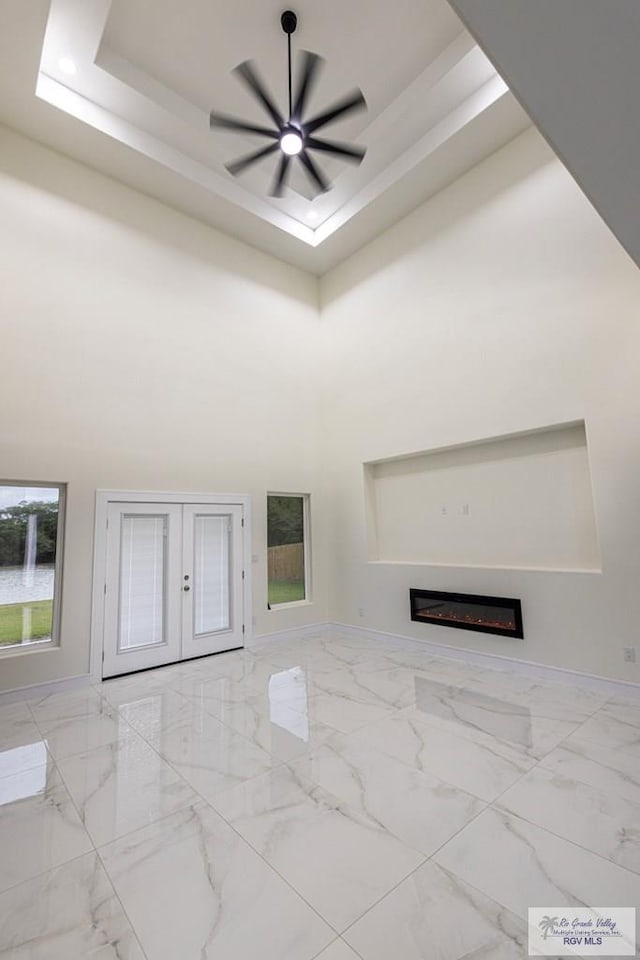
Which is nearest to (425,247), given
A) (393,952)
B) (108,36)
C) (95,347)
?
(108,36)

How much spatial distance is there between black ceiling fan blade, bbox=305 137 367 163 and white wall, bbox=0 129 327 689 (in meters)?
2.55

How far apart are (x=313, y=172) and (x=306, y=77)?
82cm

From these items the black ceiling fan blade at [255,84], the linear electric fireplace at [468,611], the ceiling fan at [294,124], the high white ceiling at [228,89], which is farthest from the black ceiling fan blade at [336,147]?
the linear electric fireplace at [468,611]

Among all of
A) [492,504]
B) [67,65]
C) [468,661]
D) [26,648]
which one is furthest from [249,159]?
[468,661]

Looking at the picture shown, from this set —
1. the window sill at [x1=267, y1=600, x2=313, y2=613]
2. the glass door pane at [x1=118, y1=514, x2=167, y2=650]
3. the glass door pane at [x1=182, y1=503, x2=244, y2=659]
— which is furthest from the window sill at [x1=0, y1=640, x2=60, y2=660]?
the window sill at [x1=267, y1=600, x2=313, y2=613]

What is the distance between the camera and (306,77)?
368 cm

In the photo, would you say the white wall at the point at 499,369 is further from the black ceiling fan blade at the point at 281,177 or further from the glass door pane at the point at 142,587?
the glass door pane at the point at 142,587

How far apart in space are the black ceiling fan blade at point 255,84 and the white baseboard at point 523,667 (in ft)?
19.8

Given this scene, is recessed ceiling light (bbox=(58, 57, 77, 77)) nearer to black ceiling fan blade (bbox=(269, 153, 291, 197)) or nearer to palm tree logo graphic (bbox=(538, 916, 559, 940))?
black ceiling fan blade (bbox=(269, 153, 291, 197))

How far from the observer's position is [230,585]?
230 inches

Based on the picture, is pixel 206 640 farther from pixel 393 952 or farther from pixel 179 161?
pixel 179 161

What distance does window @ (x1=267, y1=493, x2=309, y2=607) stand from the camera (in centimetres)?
639

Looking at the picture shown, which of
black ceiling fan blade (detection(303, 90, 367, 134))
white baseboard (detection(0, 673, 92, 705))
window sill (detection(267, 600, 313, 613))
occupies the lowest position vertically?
white baseboard (detection(0, 673, 92, 705))

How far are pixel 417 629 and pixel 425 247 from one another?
5320mm
